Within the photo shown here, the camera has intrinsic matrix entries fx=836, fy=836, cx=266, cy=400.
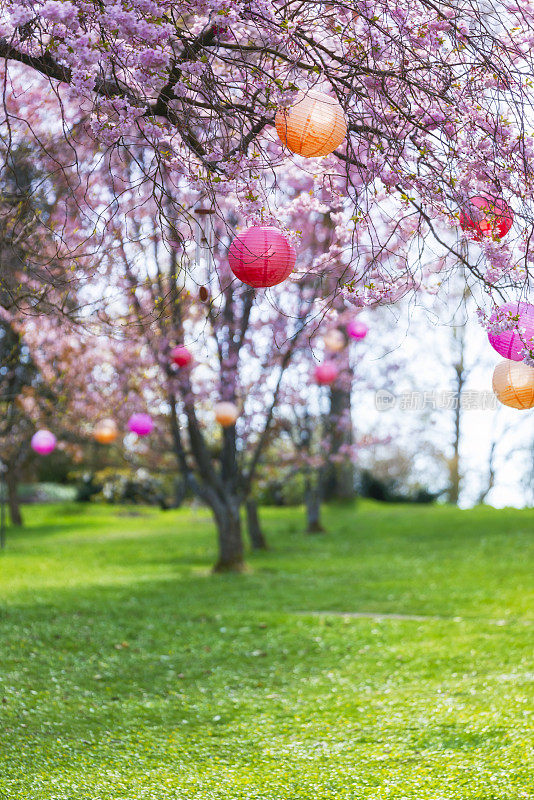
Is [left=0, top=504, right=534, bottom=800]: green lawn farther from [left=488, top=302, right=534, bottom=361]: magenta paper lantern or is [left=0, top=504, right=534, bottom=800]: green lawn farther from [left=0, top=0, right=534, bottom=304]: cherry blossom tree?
[left=0, top=0, right=534, bottom=304]: cherry blossom tree

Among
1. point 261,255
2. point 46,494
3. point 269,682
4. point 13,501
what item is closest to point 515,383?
point 261,255

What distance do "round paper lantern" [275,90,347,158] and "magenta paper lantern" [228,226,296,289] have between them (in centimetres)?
43

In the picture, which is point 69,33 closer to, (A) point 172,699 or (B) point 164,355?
(A) point 172,699

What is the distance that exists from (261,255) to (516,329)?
1.28m

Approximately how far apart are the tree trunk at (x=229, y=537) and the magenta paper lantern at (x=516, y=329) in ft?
30.8

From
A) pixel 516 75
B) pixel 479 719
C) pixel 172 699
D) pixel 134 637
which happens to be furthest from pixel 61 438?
pixel 516 75

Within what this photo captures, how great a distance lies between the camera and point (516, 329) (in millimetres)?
3992

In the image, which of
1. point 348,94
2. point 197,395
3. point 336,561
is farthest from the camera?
point 336,561

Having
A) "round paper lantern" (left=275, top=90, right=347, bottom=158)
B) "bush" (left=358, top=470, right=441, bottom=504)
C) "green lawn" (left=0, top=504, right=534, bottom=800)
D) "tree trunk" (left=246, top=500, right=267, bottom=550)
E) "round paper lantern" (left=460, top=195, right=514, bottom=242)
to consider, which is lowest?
"green lawn" (left=0, top=504, right=534, bottom=800)

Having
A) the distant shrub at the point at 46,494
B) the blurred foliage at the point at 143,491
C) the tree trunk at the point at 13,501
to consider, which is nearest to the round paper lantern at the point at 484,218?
the tree trunk at the point at 13,501

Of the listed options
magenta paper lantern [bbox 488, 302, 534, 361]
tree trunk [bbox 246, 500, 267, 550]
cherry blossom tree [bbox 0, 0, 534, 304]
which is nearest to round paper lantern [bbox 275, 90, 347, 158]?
cherry blossom tree [bbox 0, 0, 534, 304]

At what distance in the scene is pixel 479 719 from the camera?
222 inches

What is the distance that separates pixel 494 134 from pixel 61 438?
50.3 feet

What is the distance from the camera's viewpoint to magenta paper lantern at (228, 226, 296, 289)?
412cm
